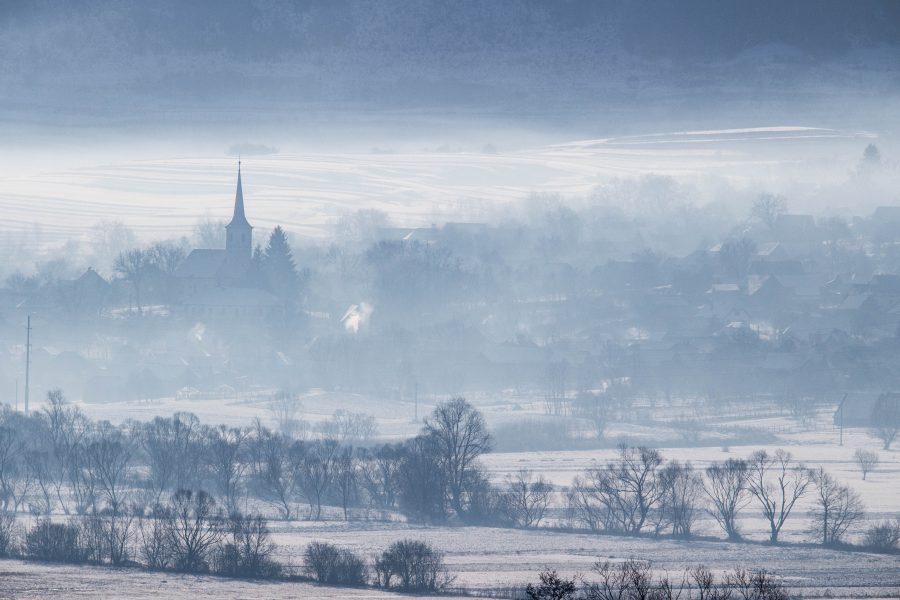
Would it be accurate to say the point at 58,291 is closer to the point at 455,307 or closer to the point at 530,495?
the point at 455,307

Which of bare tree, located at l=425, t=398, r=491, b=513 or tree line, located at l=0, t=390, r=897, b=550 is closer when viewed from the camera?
tree line, located at l=0, t=390, r=897, b=550

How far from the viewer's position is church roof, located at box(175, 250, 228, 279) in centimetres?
15131

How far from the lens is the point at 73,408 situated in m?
100

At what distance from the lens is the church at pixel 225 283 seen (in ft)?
470

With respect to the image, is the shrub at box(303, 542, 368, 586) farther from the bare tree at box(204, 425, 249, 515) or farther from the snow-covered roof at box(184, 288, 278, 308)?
the snow-covered roof at box(184, 288, 278, 308)

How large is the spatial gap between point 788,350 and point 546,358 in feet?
48.4

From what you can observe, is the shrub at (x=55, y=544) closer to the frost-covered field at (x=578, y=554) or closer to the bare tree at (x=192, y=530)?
the bare tree at (x=192, y=530)

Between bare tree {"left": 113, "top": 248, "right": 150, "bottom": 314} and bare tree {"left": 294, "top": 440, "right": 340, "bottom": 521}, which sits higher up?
bare tree {"left": 113, "top": 248, "right": 150, "bottom": 314}

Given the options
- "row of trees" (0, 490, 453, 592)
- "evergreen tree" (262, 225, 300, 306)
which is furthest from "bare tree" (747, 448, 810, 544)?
"evergreen tree" (262, 225, 300, 306)

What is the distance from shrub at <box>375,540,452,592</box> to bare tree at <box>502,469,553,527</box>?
10051 mm

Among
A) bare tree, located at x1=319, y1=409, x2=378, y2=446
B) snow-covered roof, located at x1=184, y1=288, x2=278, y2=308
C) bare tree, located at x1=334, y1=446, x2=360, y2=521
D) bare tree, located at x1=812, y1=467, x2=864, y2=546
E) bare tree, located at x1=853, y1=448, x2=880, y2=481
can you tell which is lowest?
bare tree, located at x1=812, y1=467, x2=864, y2=546

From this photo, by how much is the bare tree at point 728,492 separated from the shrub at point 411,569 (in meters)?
12.5

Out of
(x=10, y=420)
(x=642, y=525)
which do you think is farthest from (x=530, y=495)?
(x=10, y=420)

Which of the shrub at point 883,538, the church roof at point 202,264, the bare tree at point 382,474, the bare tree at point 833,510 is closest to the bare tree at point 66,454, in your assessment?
the bare tree at point 382,474
